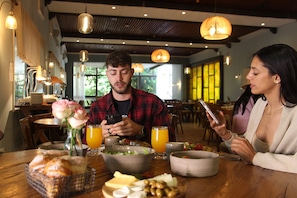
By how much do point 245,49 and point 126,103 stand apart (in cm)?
1018

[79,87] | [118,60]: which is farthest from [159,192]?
[79,87]

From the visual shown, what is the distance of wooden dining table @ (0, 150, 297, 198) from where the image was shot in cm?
101

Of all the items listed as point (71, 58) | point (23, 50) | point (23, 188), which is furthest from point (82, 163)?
point (71, 58)

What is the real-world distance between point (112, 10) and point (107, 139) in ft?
22.7

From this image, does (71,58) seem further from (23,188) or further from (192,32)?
(23,188)

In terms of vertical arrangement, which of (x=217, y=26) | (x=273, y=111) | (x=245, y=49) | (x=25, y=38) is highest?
(x=245, y=49)

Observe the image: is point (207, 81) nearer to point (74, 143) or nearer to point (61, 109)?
point (74, 143)

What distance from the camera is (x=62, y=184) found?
0.92 metres

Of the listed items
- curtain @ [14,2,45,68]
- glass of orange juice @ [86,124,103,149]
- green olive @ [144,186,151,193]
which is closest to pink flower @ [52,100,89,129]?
green olive @ [144,186,151,193]

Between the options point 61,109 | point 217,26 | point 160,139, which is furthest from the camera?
point 217,26

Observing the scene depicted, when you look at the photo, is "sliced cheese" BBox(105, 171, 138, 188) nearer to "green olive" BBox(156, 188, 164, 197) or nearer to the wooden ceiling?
"green olive" BBox(156, 188, 164, 197)

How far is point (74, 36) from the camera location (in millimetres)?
11250

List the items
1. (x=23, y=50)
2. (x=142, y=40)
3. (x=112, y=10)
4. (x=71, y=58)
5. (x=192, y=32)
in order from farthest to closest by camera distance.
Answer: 1. (x=71, y=58)
2. (x=142, y=40)
3. (x=192, y=32)
4. (x=112, y=10)
5. (x=23, y=50)

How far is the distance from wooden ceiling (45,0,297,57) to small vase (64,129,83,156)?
6.43 meters
